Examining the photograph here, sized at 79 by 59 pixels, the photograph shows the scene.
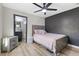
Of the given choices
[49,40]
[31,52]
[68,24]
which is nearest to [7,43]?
[31,52]

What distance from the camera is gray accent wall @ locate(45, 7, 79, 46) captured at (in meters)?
3.23

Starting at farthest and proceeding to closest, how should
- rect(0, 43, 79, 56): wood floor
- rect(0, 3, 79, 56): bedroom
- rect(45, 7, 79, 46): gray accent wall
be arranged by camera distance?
rect(45, 7, 79, 46): gray accent wall < rect(0, 3, 79, 56): bedroom < rect(0, 43, 79, 56): wood floor

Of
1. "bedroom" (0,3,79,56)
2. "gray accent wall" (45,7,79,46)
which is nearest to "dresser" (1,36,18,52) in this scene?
"bedroom" (0,3,79,56)

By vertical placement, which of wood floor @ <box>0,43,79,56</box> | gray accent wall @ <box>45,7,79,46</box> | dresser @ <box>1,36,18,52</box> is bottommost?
wood floor @ <box>0,43,79,56</box>

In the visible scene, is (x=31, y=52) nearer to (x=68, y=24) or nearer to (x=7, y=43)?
(x=7, y=43)

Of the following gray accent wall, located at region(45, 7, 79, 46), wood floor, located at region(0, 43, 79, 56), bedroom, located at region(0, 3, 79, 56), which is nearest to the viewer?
wood floor, located at region(0, 43, 79, 56)

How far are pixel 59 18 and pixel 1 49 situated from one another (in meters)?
3.25

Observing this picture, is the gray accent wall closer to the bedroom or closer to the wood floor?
the bedroom

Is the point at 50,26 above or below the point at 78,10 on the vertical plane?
below

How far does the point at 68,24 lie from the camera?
355cm

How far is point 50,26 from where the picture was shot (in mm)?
4789

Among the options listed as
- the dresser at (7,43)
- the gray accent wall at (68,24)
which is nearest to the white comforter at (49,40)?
the gray accent wall at (68,24)

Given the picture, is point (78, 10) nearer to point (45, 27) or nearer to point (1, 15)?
point (45, 27)

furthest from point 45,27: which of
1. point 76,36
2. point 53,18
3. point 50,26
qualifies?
point 76,36
